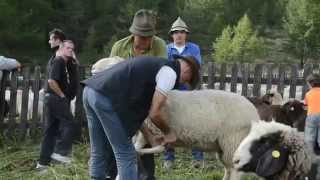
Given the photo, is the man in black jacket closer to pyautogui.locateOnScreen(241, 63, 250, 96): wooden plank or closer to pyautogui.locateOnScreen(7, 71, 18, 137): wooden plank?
pyautogui.locateOnScreen(7, 71, 18, 137): wooden plank

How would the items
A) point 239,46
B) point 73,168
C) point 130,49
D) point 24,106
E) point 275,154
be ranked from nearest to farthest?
1. point 275,154
2. point 130,49
3. point 73,168
4. point 24,106
5. point 239,46

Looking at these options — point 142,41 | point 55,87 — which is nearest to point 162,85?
point 142,41

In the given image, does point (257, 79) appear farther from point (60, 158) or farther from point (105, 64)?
point (105, 64)

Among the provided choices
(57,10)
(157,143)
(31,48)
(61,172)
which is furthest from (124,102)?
(57,10)

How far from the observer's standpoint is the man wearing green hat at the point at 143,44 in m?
5.84

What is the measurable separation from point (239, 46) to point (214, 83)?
37919 mm

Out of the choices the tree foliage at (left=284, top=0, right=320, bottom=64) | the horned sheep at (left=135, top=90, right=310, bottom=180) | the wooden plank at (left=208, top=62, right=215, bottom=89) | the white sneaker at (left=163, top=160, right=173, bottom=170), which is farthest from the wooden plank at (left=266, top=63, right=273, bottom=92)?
the tree foliage at (left=284, top=0, right=320, bottom=64)

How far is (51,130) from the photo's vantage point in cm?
835

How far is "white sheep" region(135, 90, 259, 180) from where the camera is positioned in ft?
19.9

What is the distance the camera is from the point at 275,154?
4973mm

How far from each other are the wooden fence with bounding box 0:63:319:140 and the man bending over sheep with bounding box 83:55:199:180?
518cm

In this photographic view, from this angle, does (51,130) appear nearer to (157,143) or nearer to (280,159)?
(157,143)

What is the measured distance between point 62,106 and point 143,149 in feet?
8.72

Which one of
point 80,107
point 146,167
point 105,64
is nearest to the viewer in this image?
point 105,64
